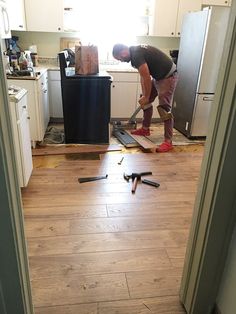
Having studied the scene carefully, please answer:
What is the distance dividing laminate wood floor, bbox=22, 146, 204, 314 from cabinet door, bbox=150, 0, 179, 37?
227 cm

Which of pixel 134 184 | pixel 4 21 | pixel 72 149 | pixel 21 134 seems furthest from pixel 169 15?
pixel 21 134

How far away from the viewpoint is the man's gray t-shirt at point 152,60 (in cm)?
298

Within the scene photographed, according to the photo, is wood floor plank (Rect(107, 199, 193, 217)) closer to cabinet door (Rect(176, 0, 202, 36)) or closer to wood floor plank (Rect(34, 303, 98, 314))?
wood floor plank (Rect(34, 303, 98, 314))

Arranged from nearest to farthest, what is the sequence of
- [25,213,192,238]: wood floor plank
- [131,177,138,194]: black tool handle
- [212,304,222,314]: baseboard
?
1. [212,304,222,314]: baseboard
2. [25,213,192,238]: wood floor plank
3. [131,177,138,194]: black tool handle

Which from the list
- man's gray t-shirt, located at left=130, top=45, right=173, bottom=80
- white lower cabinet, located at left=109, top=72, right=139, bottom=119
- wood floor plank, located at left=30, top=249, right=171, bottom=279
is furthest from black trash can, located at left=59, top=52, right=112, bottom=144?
wood floor plank, located at left=30, top=249, right=171, bottom=279

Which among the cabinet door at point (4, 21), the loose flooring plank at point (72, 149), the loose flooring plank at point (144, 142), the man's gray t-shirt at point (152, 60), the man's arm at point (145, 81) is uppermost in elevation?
the cabinet door at point (4, 21)

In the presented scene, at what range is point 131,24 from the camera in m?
4.18

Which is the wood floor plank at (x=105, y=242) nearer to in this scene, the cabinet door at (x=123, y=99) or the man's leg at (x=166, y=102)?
the man's leg at (x=166, y=102)

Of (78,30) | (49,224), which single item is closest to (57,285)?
(49,224)

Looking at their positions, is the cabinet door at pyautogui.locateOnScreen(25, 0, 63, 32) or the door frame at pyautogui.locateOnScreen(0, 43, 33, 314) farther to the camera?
the cabinet door at pyautogui.locateOnScreen(25, 0, 63, 32)

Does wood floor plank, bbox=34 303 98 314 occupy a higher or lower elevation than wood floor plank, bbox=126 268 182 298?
lower

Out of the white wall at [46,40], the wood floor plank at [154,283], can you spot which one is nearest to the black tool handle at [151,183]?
the wood floor plank at [154,283]

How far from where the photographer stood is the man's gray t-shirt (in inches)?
117

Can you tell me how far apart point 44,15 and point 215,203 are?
3726mm
